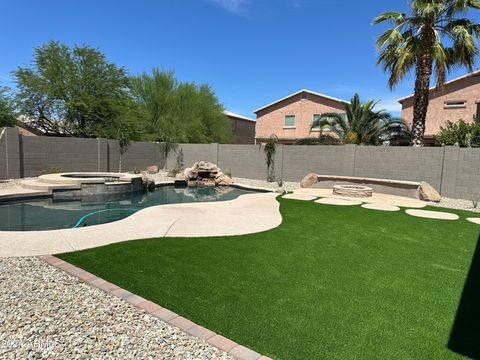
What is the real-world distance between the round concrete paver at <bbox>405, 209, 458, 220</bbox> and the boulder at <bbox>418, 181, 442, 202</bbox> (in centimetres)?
198

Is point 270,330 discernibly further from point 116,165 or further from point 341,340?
point 116,165

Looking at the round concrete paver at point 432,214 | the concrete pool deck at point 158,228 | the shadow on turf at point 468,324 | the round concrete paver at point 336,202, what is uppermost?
the round concrete paver at point 432,214

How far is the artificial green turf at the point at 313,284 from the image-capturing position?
2775mm

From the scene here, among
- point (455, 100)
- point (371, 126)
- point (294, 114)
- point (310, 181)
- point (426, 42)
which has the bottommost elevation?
point (310, 181)

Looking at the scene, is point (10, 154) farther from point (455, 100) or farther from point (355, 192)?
point (455, 100)

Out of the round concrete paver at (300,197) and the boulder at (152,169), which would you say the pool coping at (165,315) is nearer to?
the round concrete paver at (300,197)

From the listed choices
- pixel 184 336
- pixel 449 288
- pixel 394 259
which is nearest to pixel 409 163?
pixel 394 259

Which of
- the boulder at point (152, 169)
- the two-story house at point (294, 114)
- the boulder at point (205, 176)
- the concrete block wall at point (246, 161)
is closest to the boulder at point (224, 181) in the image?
the boulder at point (205, 176)

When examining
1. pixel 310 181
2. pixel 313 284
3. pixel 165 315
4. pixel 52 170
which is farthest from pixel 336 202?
pixel 52 170

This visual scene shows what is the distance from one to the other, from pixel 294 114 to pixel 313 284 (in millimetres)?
27922

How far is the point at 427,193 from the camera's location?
10.7 m

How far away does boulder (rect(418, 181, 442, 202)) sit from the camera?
10.6 m

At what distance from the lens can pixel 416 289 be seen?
386 cm

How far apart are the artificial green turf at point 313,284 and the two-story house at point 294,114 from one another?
914 inches
